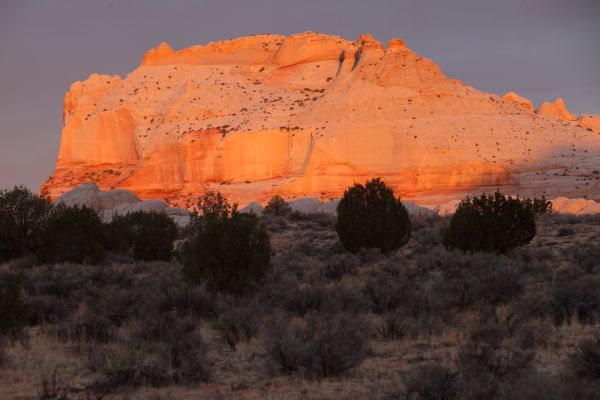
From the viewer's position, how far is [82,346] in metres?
9.54

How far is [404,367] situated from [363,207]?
15.9 meters

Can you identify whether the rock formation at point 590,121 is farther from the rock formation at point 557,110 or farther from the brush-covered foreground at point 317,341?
the brush-covered foreground at point 317,341

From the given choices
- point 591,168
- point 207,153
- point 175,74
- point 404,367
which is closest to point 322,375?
point 404,367

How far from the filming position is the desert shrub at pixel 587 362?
698 centimetres

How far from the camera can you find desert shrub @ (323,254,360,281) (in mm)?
18500

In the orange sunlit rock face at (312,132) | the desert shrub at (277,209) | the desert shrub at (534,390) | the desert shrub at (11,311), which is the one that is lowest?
the desert shrub at (534,390)

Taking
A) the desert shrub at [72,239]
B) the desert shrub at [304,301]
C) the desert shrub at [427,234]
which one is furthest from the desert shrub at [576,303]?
the desert shrub at [72,239]

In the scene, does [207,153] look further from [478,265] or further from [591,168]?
[478,265]

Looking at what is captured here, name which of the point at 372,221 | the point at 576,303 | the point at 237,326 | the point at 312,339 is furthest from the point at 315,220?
the point at 312,339

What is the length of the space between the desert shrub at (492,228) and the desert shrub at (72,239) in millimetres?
12237

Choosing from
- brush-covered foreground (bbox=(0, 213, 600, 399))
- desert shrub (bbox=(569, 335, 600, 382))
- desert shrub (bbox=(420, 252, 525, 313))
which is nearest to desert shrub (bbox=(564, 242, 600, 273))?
brush-covered foreground (bbox=(0, 213, 600, 399))

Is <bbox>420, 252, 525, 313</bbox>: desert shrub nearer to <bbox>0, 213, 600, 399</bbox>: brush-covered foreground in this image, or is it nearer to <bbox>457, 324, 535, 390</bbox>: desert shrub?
<bbox>0, 213, 600, 399</bbox>: brush-covered foreground

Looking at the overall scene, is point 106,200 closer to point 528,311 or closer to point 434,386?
point 528,311

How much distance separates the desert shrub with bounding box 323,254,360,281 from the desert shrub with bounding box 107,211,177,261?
886cm
